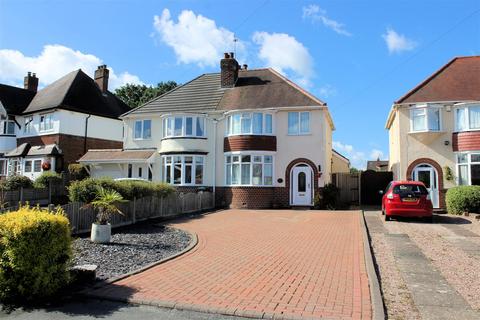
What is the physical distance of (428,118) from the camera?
71.3ft

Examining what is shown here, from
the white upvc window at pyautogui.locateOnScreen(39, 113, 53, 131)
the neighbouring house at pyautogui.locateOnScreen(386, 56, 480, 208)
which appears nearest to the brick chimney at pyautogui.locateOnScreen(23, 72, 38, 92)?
the white upvc window at pyautogui.locateOnScreen(39, 113, 53, 131)

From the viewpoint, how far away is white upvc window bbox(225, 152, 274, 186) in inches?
933

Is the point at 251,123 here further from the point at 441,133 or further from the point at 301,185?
the point at 441,133

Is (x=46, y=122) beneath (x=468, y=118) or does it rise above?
above

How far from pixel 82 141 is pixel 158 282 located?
1040 inches

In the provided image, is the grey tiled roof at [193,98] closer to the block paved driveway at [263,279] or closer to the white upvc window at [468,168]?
the white upvc window at [468,168]

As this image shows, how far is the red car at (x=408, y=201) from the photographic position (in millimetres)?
15859

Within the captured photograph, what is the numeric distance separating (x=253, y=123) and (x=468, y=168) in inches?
458

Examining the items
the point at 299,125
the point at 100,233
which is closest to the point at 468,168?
the point at 299,125

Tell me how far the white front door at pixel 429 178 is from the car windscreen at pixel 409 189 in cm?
622

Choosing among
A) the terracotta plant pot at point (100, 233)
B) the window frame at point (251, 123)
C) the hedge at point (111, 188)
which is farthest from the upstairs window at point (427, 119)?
the terracotta plant pot at point (100, 233)

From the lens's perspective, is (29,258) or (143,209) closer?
(29,258)

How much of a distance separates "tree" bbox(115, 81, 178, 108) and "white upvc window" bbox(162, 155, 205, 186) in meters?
29.4

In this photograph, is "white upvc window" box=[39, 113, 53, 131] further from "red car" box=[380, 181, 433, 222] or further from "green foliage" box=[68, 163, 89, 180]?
"red car" box=[380, 181, 433, 222]
